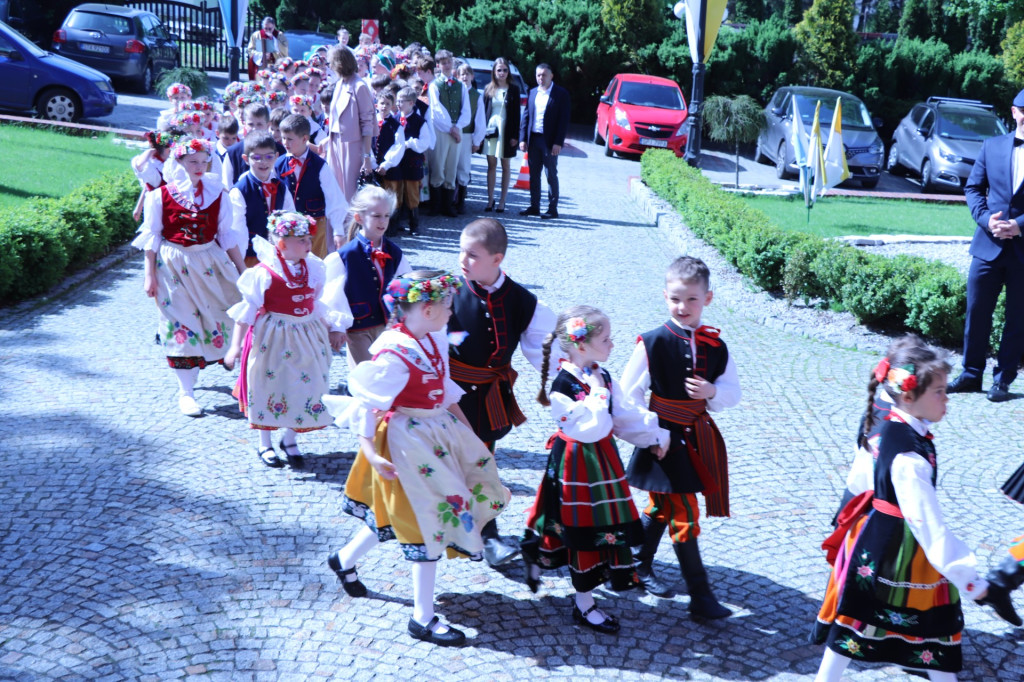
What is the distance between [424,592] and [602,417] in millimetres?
1000

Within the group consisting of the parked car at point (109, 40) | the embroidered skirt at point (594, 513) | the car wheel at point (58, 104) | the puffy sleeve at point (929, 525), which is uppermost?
the parked car at point (109, 40)

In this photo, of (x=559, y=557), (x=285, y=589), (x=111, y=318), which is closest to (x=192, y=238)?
(x=111, y=318)

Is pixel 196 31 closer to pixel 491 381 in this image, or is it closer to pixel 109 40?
pixel 109 40

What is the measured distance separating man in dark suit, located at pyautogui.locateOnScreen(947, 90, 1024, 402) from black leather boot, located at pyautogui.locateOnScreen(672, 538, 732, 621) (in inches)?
159

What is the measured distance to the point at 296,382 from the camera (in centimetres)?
580

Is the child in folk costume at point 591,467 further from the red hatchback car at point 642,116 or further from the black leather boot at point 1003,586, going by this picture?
the red hatchback car at point 642,116

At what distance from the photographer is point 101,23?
22859mm

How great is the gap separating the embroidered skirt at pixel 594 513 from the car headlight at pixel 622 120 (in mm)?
17618

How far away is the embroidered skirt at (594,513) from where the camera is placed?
4129 mm

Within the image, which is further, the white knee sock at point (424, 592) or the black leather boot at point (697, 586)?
the black leather boot at point (697, 586)

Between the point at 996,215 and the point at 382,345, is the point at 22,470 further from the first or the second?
the point at 996,215

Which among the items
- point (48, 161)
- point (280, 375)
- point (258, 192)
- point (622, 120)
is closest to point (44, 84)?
point (48, 161)

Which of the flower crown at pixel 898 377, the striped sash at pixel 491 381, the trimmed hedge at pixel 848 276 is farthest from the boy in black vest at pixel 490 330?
the trimmed hedge at pixel 848 276

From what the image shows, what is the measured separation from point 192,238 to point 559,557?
12.0ft
